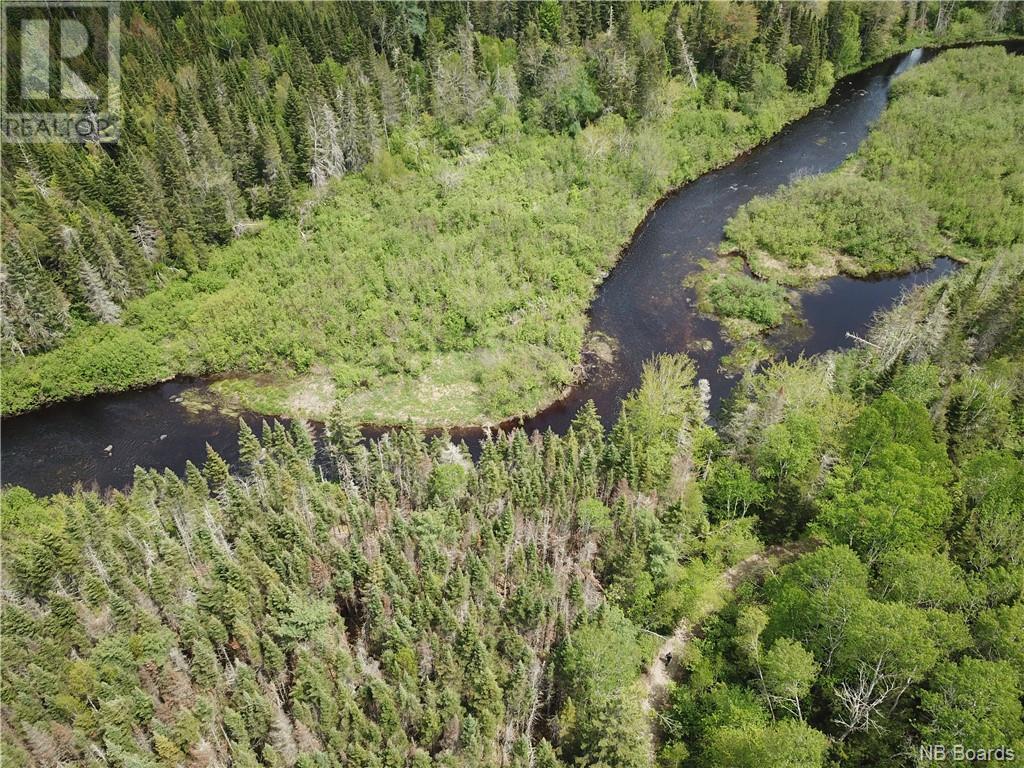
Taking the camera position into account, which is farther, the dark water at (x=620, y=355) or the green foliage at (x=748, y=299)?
the green foliage at (x=748, y=299)

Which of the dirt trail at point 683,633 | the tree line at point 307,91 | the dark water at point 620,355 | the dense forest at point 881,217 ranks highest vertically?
the tree line at point 307,91

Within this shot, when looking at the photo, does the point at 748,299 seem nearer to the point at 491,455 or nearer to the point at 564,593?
the point at 491,455

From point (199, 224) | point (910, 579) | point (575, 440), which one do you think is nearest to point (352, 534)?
point (575, 440)

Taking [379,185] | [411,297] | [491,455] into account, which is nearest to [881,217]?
[411,297]

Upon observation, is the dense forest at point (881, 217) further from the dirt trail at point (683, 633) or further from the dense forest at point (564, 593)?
the dirt trail at point (683, 633)

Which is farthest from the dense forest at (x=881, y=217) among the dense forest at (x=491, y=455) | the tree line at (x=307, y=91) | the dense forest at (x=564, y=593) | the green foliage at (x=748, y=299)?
the tree line at (x=307, y=91)

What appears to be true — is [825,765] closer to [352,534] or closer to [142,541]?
[352,534]

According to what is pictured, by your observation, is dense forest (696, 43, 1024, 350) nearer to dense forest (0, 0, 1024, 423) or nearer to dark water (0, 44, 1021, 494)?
dark water (0, 44, 1021, 494)
